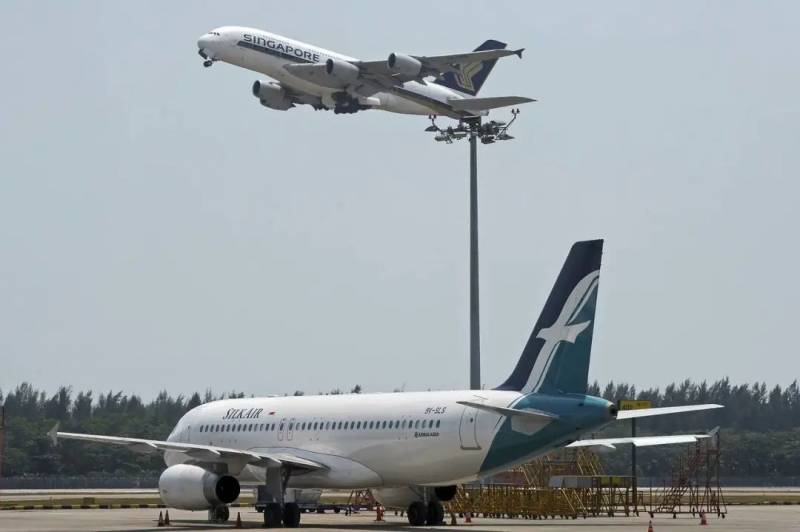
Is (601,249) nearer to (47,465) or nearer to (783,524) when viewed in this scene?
(783,524)

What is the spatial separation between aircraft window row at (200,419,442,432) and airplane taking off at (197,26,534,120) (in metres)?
18.4

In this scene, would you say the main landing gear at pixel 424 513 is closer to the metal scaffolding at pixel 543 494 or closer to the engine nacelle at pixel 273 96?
the metal scaffolding at pixel 543 494

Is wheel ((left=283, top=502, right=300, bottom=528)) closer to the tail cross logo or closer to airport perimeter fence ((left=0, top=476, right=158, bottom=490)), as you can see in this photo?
the tail cross logo

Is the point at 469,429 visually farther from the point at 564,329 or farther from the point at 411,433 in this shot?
the point at 564,329

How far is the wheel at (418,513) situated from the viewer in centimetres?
3838

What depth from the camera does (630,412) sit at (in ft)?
114

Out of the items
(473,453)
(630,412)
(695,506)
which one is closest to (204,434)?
(473,453)

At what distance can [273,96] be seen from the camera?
59281mm

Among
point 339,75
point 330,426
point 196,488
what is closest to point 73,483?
point 339,75

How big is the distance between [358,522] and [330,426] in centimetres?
497

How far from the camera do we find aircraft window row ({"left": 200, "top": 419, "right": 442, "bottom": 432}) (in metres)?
35.8

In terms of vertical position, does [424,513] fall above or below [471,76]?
below

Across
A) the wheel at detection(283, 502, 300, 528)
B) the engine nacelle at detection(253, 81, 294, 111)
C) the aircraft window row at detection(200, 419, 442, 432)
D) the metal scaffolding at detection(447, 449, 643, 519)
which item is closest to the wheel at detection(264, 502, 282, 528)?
the wheel at detection(283, 502, 300, 528)

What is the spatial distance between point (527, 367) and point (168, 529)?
34.1ft
